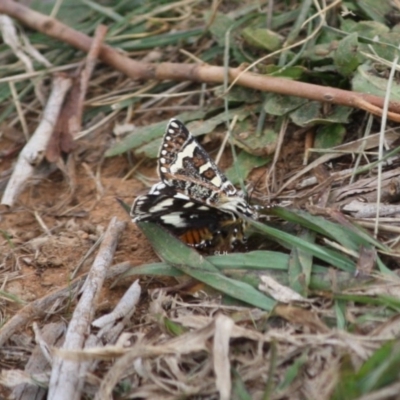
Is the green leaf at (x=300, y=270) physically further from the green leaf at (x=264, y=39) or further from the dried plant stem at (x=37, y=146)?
the dried plant stem at (x=37, y=146)

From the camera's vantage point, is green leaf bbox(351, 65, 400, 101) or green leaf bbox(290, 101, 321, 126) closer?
green leaf bbox(351, 65, 400, 101)

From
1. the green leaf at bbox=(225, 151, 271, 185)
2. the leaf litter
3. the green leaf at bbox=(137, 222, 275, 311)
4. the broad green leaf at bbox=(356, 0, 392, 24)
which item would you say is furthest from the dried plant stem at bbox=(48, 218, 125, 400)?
the broad green leaf at bbox=(356, 0, 392, 24)

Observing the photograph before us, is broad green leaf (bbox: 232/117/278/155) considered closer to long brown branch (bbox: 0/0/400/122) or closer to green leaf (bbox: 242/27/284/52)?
long brown branch (bbox: 0/0/400/122)

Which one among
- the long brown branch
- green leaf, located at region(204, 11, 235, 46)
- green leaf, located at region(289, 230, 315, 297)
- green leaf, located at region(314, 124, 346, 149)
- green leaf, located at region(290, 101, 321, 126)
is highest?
green leaf, located at region(204, 11, 235, 46)

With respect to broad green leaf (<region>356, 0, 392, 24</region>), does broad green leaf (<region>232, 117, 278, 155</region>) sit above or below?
below

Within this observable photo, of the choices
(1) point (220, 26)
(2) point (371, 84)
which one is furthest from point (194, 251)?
(1) point (220, 26)

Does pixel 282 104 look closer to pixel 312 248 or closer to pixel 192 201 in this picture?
pixel 192 201

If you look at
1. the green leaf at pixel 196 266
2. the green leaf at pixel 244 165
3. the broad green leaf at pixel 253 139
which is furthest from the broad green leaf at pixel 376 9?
the green leaf at pixel 196 266
